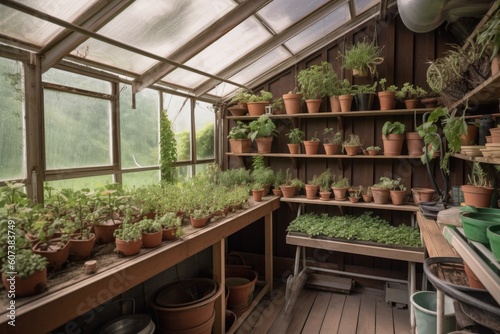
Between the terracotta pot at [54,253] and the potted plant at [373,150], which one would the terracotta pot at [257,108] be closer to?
the potted plant at [373,150]

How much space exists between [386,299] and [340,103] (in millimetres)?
2195

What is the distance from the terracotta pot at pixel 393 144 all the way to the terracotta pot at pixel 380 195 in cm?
41

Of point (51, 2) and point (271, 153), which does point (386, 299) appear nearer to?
point (271, 153)

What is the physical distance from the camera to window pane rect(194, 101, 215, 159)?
159 inches

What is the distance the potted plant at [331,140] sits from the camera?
141 inches

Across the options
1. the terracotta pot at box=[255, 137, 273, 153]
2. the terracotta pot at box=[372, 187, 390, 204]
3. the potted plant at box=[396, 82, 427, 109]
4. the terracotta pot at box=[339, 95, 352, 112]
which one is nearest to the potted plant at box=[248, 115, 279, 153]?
the terracotta pot at box=[255, 137, 273, 153]

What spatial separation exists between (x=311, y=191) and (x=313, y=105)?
3.32 ft

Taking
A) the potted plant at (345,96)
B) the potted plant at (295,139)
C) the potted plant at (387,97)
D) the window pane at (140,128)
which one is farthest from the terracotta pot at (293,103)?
the window pane at (140,128)

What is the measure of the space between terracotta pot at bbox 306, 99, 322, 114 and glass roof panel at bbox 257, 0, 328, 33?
0.88m

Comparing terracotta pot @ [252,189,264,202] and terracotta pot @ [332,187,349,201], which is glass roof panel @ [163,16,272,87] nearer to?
terracotta pot @ [252,189,264,202]

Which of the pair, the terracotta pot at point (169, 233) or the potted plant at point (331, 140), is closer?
the terracotta pot at point (169, 233)

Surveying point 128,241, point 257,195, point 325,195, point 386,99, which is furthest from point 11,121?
point 386,99

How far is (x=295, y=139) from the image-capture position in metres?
3.87

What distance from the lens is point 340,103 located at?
3.51 metres
